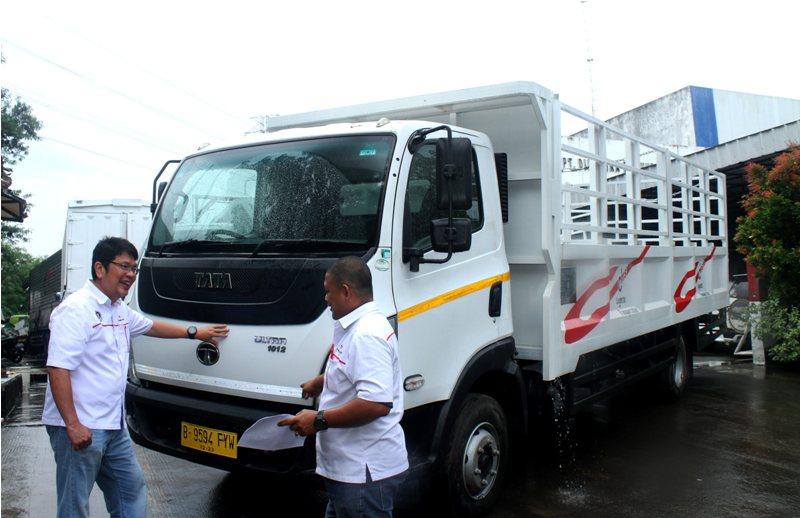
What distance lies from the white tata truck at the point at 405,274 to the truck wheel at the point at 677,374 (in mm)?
2725

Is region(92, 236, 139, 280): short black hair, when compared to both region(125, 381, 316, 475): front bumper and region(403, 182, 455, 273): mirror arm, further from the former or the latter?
region(403, 182, 455, 273): mirror arm

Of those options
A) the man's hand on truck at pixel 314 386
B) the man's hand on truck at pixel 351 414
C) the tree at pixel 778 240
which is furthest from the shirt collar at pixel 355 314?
the tree at pixel 778 240

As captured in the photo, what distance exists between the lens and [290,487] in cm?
461

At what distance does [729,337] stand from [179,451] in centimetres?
1082

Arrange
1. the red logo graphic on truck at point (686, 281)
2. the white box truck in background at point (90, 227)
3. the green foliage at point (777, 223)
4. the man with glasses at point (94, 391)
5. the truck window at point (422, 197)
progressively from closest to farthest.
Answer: the man with glasses at point (94, 391) → the truck window at point (422, 197) → the red logo graphic on truck at point (686, 281) → the green foliage at point (777, 223) → the white box truck in background at point (90, 227)

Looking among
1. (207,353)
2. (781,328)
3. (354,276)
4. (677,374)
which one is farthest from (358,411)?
(781,328)

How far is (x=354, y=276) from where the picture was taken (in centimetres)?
252

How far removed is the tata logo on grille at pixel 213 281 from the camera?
3.43 m

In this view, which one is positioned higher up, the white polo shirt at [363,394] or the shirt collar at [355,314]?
the shirt collar at [355,314]

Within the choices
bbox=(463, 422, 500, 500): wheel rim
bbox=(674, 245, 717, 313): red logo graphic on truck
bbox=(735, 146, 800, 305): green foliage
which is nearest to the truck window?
bbox=(463, 422, 500, 500): wheel rim

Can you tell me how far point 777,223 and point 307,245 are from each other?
7968 mm

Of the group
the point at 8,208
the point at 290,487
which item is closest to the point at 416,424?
the point at 290,487

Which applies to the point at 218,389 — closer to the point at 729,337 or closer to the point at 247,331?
→ the point at 247,331

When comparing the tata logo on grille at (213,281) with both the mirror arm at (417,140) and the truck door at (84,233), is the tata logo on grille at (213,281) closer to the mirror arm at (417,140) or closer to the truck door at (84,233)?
the mirror arm at (417,140)
